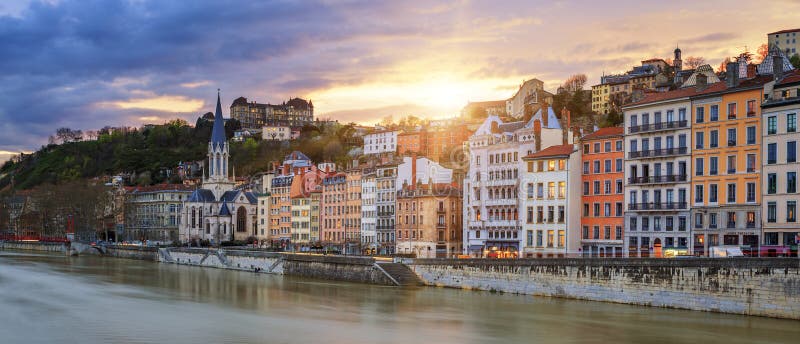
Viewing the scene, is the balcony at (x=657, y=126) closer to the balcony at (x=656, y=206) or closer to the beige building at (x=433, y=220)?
the balcony at (x=656, y=206)

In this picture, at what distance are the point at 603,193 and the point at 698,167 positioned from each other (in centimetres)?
814

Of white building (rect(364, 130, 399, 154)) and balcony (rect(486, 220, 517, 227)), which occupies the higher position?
white building (rect(364, 130, 399, 154))

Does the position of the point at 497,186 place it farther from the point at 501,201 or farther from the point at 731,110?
the point at 731,110

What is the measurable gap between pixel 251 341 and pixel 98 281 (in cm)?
3662

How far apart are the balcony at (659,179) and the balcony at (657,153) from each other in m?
1.41

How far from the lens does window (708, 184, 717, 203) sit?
179ft

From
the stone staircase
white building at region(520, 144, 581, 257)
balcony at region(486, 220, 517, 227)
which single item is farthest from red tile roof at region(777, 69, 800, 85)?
the stone staircase

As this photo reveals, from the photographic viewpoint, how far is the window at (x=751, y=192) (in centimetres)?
5194

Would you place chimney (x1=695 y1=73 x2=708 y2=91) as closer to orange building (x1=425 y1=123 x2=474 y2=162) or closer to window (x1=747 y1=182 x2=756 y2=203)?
window (x1=747 y1=182 x2=756 y2=203)

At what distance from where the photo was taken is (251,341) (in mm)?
37156

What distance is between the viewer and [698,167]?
2197 inches

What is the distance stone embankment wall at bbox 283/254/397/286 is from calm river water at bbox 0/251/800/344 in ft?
6.03

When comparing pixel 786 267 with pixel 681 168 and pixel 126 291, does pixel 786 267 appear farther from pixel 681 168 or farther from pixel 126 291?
pixel 126 291

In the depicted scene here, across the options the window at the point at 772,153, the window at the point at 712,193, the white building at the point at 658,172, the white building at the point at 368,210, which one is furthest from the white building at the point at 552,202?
the white building at the point at 368,210
